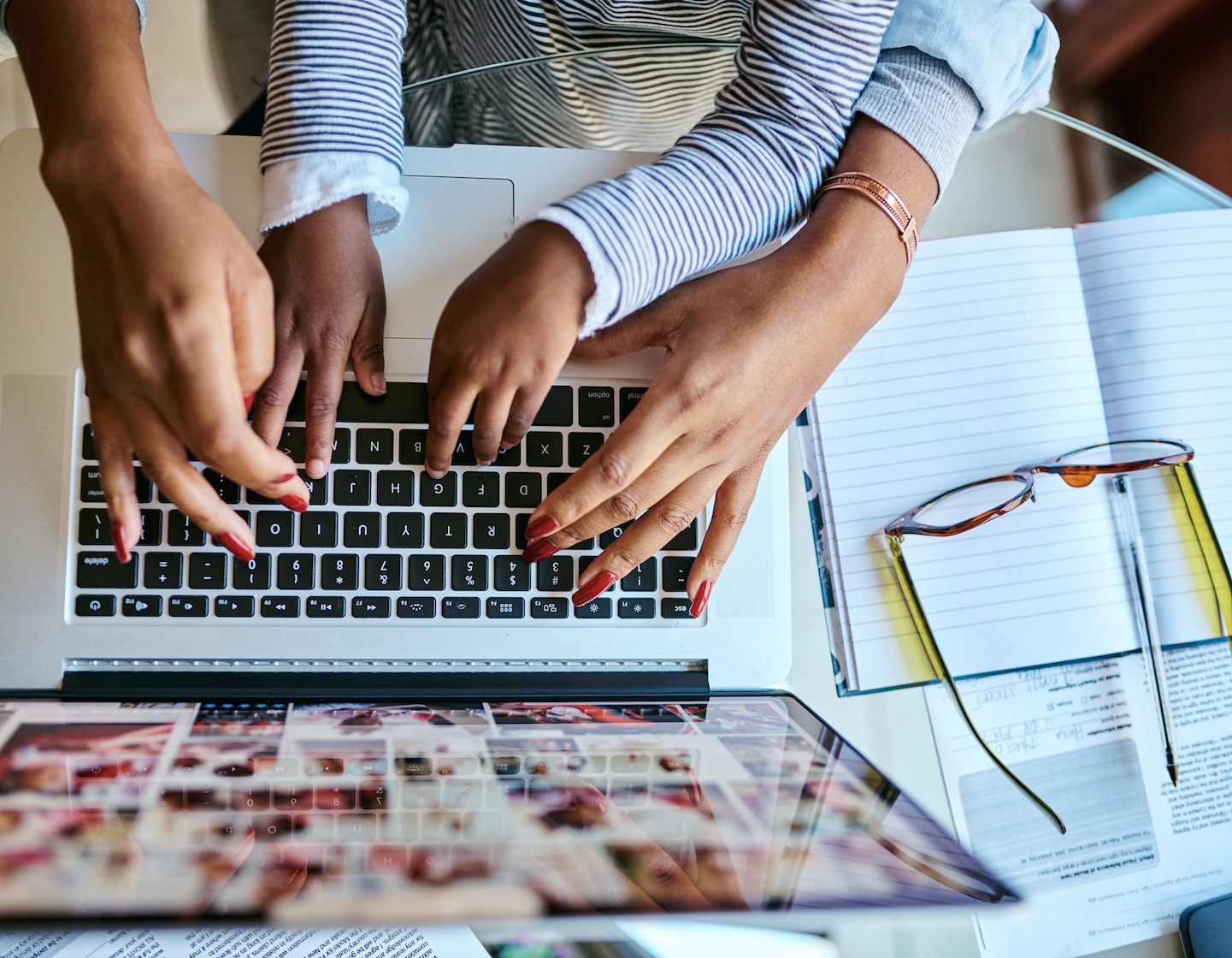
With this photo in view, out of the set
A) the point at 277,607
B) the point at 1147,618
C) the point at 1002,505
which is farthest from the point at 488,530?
the point at 1147,618

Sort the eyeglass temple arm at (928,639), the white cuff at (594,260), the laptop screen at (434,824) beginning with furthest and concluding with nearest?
1. the eyeglass temple arm at (928,639)
2. the white cuff at (594,260)
3. the laptop screen at (434,824)

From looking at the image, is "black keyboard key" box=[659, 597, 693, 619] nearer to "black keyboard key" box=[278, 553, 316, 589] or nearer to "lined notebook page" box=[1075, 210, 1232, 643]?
"black keyboard key" box=[278, 553, 316, 589]

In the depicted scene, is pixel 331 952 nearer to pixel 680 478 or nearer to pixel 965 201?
pixel 680 478

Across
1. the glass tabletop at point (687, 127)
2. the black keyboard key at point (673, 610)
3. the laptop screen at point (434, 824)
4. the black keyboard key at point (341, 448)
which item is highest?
the glass tabletop at point (687, 127)

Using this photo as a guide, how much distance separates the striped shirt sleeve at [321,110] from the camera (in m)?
0.44

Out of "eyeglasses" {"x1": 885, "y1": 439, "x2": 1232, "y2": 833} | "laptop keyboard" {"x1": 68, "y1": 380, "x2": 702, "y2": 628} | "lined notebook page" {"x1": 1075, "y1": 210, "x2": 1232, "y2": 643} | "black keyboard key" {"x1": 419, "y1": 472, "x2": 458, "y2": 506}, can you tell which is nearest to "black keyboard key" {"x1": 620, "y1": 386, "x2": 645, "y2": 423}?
"laptop keyboard" {"x1": 68, "y1": 380, "x2": 702, "y2": 628}

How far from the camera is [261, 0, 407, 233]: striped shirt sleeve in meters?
0.44

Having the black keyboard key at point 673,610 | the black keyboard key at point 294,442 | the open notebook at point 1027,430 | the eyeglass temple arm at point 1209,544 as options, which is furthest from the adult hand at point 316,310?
the eyeglass temple arm at point 1209,544

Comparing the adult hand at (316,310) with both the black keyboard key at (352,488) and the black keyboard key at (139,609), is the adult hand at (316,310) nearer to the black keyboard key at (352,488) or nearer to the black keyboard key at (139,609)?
the black keyboard key at (352,488)

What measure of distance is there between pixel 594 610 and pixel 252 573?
0.20 m

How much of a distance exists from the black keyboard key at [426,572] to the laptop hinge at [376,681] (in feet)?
0.15

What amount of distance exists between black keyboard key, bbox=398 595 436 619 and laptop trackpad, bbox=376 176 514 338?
15 centimetres

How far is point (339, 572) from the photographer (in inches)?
18.2

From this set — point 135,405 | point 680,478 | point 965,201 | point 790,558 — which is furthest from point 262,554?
point 965,201
